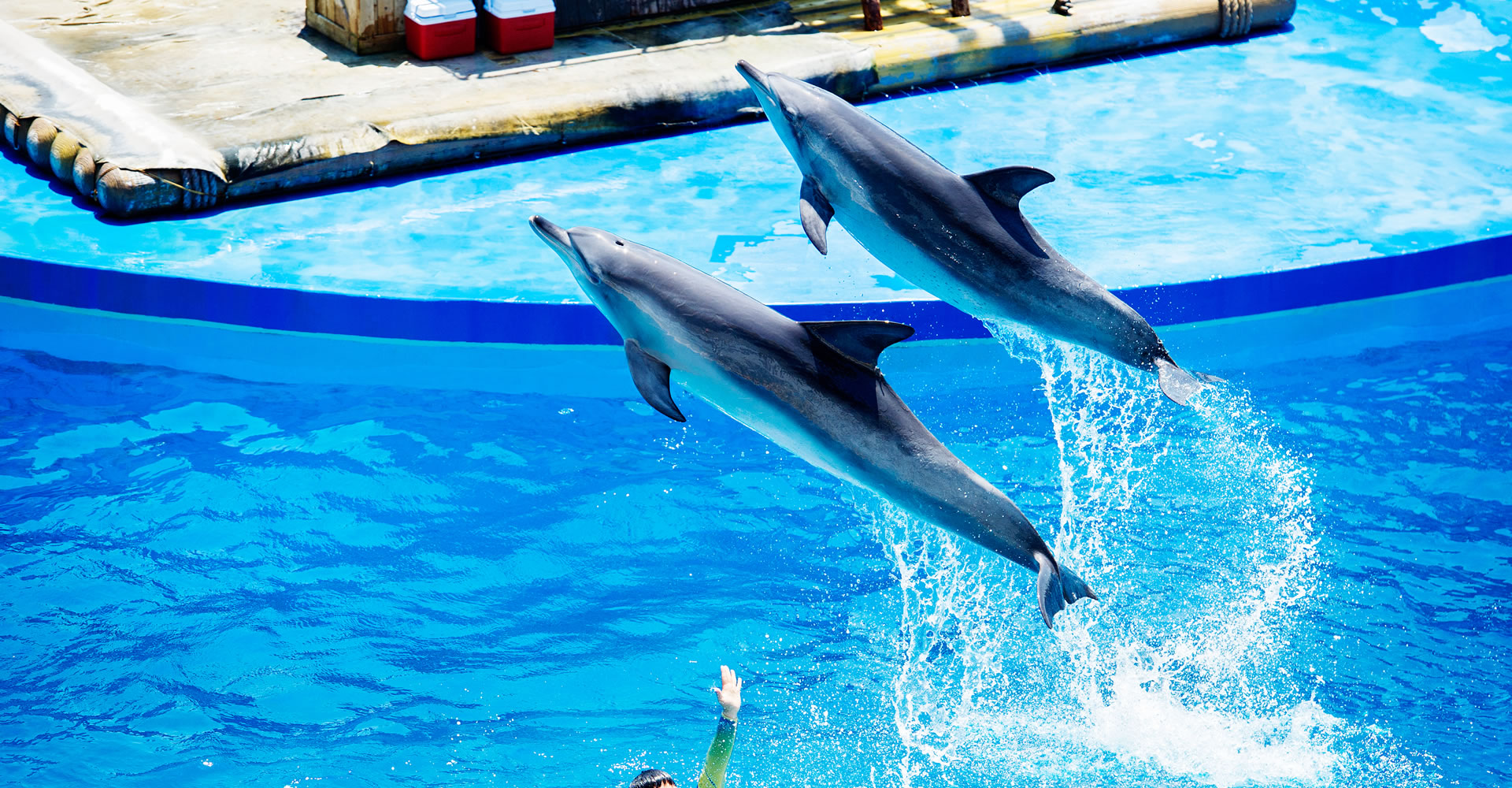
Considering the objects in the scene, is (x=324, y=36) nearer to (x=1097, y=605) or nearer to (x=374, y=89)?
(x=374, y=89)

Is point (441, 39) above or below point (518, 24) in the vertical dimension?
below

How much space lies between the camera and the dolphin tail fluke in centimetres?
397

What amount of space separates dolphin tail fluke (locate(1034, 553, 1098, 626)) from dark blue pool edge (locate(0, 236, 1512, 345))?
144 inches

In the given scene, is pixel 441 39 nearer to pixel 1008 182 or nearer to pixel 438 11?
pixel 438 11

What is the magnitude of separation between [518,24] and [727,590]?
17.6 feet

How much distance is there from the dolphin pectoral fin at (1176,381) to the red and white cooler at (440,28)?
23.5 feet

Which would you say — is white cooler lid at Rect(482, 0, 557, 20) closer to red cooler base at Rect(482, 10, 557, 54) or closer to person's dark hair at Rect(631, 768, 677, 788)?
red cooler base at Rect(482, 10, 557, 54)

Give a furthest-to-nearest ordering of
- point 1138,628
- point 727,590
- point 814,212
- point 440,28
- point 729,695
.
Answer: point 440,28 < point 727,590 < point 1138,628 < point 814,212 < point 729,695

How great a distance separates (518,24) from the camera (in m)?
10.2

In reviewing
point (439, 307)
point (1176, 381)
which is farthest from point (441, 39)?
point (1176, 381)

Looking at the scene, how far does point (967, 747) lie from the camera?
221 inches

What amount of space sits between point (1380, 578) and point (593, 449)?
3.67 m

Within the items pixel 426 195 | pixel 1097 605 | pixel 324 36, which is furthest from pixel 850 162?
pixel 324 36

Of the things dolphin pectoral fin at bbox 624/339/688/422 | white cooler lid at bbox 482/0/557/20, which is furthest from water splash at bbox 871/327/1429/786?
white cooler lid at bbox 482/0/557/20
